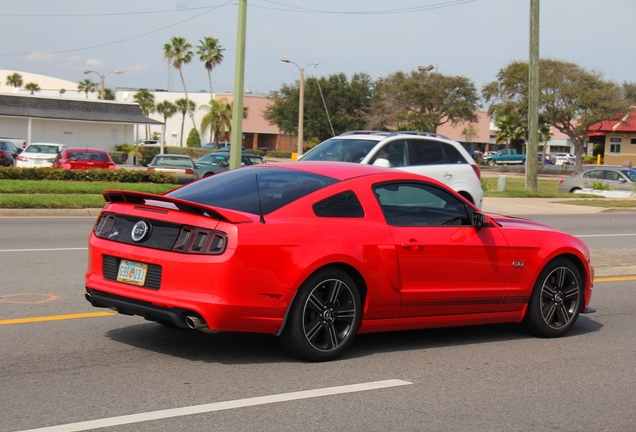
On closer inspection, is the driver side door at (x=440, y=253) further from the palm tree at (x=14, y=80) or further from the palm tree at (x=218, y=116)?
the palm tree at (x=14, y=80)

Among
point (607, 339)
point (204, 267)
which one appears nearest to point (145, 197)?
point (204, 267)

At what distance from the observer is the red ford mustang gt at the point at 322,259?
19.4ft

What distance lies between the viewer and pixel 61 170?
2631cm

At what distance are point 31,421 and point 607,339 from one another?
5.45 meters

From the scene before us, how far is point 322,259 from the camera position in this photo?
6.15 m

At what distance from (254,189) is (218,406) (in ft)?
6.83

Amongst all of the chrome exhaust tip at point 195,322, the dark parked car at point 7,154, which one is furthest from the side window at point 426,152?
the dark parked car at point 7,154

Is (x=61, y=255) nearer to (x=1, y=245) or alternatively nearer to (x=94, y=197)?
(x=1, y=245)

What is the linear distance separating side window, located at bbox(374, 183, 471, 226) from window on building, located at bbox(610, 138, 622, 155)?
7301 centimetres

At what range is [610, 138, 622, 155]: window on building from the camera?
247 feet

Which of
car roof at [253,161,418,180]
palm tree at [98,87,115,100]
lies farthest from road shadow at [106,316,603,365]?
palm tree at [98,87,115,100]

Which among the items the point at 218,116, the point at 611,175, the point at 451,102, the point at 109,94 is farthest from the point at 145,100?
the point at 611,175

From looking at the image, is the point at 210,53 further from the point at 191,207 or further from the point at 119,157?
the point at 191,207

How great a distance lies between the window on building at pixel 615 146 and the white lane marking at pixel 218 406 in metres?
74.8
